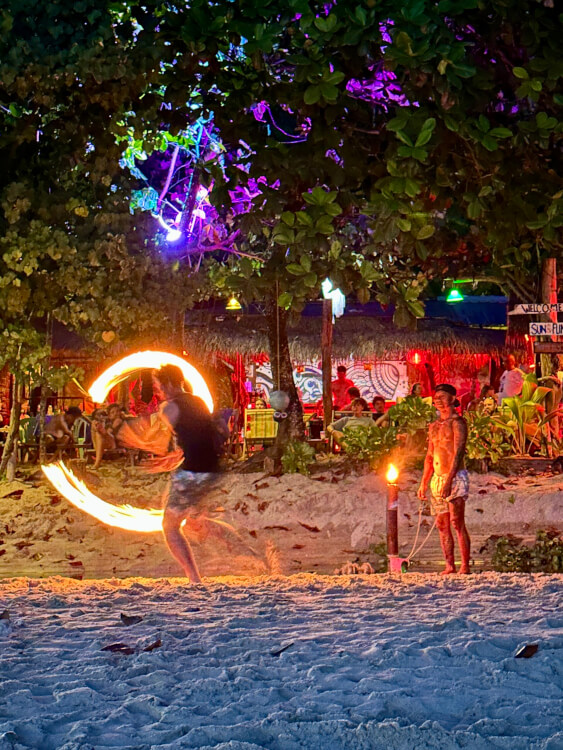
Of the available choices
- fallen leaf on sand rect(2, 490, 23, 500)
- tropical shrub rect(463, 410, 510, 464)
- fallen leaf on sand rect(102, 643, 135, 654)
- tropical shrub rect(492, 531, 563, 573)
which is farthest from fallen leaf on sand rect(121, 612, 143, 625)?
tropical shrub rect(463, 410, 510, 464)

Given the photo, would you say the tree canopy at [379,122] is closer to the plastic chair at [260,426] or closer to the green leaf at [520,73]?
the green leaf at [520,73]

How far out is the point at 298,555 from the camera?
12539 mm

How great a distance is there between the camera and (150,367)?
9461mm

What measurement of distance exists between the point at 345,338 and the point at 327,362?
5387mm

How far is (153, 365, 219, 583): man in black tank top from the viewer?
29.0 feet

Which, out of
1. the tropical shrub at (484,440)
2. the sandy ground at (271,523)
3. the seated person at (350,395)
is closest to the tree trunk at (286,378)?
the seated person at (350,395)

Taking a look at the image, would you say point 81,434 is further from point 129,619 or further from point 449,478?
point 129,619

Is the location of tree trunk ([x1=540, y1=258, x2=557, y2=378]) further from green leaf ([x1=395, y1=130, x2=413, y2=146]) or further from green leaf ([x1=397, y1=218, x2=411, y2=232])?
green leaf ([x1=395, y1=130, x2=413, y2=146])

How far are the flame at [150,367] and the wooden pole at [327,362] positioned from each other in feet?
32.1

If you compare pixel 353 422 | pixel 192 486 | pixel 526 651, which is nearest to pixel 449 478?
pixel 192 486

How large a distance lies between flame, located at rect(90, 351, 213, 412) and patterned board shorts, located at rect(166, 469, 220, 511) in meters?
0.68

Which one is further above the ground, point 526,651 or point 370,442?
point 370,442

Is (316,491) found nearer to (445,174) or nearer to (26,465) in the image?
(26,465)

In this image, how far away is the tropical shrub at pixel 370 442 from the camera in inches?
632
